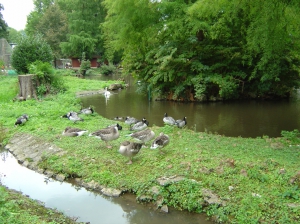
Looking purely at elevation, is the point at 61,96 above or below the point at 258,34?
below

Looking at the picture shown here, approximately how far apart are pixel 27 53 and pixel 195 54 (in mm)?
13877

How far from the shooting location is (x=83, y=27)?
4903 centimetres

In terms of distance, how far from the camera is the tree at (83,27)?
4694cm

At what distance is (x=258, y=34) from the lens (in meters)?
11.5

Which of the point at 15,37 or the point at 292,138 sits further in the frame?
the point at 15,37

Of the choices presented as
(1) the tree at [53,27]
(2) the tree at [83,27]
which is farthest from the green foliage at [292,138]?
(1) the tree at [53,27]

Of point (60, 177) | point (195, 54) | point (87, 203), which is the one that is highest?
point (195, 54)

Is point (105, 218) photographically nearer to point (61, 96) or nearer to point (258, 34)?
point (258, 34)

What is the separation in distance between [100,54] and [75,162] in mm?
47788

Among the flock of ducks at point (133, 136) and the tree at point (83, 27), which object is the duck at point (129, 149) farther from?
the tree at point (83, 27)

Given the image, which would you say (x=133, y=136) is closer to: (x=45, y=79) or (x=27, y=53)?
(x=45, y=79)

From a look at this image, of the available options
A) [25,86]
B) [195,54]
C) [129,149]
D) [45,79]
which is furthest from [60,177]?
[195,54]

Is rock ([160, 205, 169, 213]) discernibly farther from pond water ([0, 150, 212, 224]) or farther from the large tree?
the large tree

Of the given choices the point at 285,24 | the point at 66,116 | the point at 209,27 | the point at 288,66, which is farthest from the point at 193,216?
the point at 288,66
